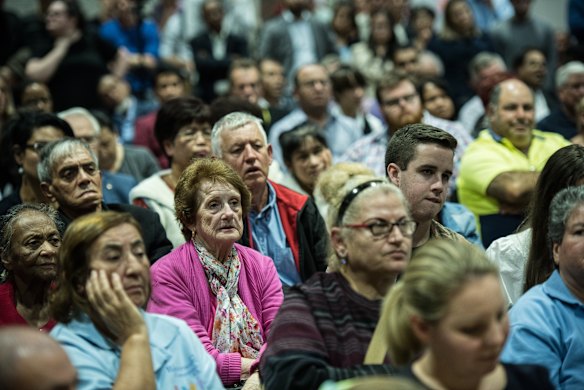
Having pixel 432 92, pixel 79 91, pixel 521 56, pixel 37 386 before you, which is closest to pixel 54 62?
pixel 79 91

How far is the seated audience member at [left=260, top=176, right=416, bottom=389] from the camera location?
3252 millimetres

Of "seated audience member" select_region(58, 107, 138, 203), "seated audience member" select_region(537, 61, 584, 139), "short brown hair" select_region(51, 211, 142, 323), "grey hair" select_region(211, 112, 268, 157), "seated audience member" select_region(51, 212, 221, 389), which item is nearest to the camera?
"seated audience member" select_region(51, 212, 221, 389)

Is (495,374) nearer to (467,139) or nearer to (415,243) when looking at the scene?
(415,243)

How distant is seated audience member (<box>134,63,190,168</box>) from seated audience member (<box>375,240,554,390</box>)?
5.34 m

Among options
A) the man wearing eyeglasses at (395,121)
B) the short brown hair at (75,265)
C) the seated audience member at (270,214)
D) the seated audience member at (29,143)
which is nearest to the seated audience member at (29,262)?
the short brown hair at (75,265)

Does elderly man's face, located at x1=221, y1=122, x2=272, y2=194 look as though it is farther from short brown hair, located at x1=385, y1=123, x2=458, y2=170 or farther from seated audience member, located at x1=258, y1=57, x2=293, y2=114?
seated audience member, located at x1=258, y1=57, x2=293, y2=114

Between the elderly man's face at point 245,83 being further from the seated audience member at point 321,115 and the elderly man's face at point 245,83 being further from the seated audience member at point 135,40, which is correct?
the seated audience member at point 135,40

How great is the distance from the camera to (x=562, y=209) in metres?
3.75

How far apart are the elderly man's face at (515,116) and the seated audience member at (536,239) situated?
5.15 feet

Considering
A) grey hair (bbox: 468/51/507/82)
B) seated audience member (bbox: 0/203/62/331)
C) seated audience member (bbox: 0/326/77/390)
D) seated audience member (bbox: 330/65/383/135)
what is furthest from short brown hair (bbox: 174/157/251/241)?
grey hair (bbox: 468/51/507/82)

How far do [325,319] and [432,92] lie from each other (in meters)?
4.75

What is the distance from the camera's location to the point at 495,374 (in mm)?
2930

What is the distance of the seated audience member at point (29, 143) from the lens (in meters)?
5.52

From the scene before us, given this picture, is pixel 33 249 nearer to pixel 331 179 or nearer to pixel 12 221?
pixel 12 221
